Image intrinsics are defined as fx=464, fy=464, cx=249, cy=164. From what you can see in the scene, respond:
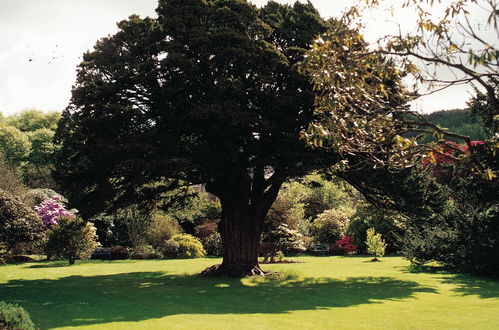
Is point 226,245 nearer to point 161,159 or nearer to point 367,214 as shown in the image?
point 161,159

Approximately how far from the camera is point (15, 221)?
75.7 feet

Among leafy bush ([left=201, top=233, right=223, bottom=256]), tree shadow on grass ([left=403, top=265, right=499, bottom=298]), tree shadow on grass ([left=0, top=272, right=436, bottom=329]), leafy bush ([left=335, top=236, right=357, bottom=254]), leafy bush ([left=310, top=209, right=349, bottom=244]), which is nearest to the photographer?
tree shadow on grass ([left=0, top=272, right=436, bottom=329])

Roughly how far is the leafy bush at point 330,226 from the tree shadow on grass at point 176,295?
65.5 ft

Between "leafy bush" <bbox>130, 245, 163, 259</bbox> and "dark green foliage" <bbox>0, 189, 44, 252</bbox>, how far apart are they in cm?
1307

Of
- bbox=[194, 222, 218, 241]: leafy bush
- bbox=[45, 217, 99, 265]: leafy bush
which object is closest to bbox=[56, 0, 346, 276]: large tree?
bbox=[45, 217, 99, 265]: leafy bush

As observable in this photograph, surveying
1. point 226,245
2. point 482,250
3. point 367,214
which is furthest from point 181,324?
point 367,214

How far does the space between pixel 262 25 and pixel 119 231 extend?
2860 centimetres

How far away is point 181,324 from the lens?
37.8ft

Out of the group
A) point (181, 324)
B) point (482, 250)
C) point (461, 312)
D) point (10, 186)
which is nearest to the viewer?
point (181, 324)

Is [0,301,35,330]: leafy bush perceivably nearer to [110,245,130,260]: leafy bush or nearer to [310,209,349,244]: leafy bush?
[110,245,130,260]: leafy bush

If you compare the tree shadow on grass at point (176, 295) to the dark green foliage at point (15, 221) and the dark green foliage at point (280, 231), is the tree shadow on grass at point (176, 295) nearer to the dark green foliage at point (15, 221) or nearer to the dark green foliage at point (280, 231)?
the dark green foliage at point (15, 221)

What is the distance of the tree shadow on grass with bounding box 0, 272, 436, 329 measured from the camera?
1339 cm

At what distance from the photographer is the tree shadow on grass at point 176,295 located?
527 inches

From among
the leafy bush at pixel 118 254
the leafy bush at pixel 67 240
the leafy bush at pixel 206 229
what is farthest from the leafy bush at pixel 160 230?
the leafy bush at pixel 67 240
